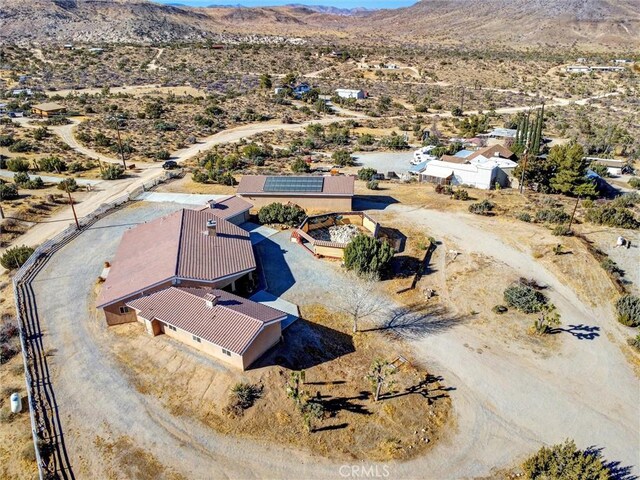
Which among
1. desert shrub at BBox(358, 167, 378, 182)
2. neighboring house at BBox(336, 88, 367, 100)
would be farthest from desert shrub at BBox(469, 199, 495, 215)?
neighboring house at BBox(336, 88, 367, 100)

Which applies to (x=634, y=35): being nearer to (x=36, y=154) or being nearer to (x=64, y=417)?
(x=36, y=154)

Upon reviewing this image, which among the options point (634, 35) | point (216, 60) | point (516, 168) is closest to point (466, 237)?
point (516, 168)

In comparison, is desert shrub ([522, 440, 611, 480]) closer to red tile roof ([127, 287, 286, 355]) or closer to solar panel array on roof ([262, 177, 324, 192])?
red tile roof ([127, 287, 286, 355])

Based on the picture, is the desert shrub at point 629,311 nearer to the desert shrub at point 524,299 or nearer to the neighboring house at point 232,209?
the desert shrub at point 524,299

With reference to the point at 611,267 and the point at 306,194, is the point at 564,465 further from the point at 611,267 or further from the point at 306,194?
the point at 306,194

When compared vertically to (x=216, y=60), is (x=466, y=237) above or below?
below

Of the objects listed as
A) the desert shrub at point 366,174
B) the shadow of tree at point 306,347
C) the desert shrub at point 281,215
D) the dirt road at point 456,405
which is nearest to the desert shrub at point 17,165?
the dirt road at point 456,405
